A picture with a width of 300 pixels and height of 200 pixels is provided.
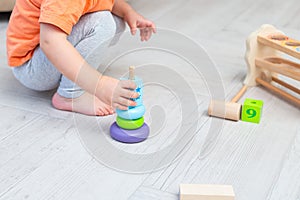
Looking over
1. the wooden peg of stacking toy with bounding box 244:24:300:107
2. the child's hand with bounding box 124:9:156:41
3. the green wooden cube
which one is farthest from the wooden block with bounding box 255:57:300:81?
the child's hand with bounding box 124:9:156:41

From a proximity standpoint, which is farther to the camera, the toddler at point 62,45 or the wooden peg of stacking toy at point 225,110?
the wooden peg of stacking toy at point 225,110

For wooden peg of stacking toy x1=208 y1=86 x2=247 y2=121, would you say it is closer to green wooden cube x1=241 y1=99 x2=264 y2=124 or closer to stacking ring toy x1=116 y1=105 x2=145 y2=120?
green wooden cube x1=241 y1=99 x2=264 y2=124

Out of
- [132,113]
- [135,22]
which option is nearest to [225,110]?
[132,113]

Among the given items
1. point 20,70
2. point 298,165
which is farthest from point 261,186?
point 20,70

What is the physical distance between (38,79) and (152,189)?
0.42 metres

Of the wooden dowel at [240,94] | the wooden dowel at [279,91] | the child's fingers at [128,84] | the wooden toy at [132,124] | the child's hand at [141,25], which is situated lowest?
the wooden dowel at [240,94]

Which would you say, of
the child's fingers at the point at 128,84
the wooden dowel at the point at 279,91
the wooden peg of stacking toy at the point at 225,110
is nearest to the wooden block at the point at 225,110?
the wooden peg of stacking toy at the point at 225,110

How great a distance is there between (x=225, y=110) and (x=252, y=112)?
0.06 metres

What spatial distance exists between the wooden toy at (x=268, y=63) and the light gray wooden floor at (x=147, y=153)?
0.08 feet

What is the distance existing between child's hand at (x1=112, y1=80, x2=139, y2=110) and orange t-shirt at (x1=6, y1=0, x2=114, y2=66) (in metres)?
0.16

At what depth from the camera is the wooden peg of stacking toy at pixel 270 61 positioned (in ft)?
3.51

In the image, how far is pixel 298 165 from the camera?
0.84 metres

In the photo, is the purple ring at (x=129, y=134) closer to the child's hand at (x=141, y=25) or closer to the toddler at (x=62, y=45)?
the toddler at (x=62, y=45)

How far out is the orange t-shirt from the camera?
0.87 metres
